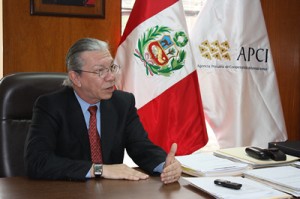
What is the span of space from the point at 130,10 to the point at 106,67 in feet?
4.40

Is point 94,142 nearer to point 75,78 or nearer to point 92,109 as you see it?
point 92,109

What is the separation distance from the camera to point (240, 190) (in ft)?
4.11

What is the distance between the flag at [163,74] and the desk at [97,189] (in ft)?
4.55

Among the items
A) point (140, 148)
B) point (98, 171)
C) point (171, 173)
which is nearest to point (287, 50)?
point (140, 148)

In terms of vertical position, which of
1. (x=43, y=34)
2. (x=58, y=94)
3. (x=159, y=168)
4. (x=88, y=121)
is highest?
(x=43, y=34)

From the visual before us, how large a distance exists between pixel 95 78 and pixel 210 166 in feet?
2.26

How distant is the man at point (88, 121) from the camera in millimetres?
1671

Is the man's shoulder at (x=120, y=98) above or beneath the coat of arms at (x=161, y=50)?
beneath

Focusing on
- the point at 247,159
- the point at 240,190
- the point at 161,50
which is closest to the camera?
the point at 240,190

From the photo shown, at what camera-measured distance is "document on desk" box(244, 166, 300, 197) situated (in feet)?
4.23

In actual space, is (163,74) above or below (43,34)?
below

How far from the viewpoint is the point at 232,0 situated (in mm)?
2947

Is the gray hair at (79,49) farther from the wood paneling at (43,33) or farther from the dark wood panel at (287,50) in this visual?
the dark wood panel at (287,50)

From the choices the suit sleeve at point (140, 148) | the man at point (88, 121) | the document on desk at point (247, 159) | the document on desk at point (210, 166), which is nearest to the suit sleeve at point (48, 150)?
the man at point (88, 121)
